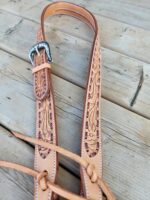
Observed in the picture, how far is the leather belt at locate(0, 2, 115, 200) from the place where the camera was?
0.49 metres

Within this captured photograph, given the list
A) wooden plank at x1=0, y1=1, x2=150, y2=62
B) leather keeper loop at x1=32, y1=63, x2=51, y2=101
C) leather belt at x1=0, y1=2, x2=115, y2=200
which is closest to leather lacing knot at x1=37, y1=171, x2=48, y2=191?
leather belt at x1=0, y1=2, x2=115, y2=200

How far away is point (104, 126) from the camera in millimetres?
619

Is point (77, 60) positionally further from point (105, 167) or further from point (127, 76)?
point (105, 167)

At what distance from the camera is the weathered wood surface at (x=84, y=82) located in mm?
557

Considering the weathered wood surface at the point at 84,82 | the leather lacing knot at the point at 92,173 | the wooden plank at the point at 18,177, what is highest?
the weathered wood surface at the point at 84,82

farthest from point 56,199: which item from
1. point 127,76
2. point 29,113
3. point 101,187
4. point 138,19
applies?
point 138,19

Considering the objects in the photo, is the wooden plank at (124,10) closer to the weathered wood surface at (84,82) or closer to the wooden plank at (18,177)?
the weathered wood surface at (84,82)

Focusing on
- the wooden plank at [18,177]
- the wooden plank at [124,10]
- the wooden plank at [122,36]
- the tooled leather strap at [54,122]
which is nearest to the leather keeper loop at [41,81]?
the tooled leather strap at [54,122]

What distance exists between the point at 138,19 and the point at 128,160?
491mm

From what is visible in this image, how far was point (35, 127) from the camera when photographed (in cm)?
63

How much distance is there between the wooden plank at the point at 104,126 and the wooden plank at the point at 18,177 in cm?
3

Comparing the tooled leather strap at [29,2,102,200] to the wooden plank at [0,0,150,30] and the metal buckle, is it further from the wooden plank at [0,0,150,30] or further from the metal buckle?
the wooden plank at [0,0,150,30]

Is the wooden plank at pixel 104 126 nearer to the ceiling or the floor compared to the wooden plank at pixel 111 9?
nearer to the floor

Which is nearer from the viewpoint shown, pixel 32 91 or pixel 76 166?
pixel 76 166
